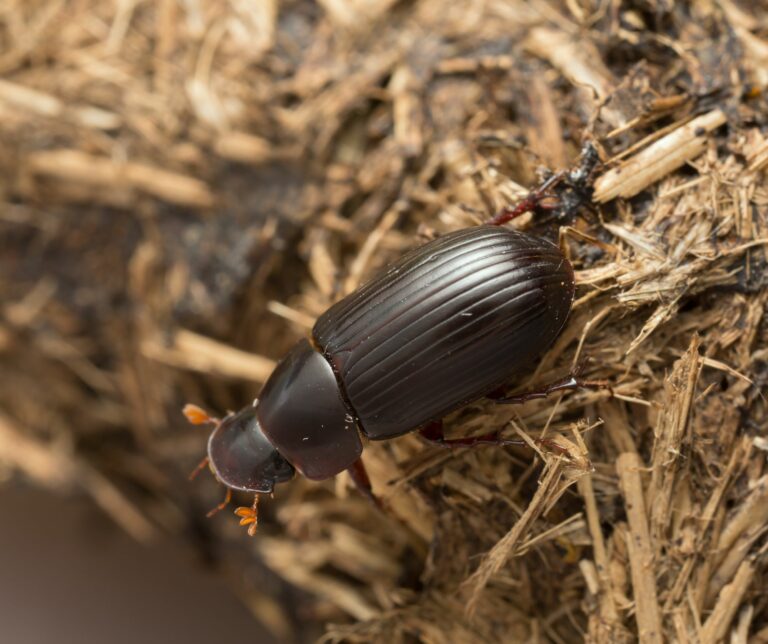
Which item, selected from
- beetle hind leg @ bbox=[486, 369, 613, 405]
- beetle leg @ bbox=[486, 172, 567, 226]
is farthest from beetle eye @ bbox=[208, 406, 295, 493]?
beetle leg @ bbox=[486, 172, 567, 226]

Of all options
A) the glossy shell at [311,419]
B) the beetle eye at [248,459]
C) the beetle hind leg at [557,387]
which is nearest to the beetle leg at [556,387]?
the beetle hind leg at [557,387]

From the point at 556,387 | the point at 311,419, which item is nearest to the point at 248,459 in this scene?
the point at 311,419

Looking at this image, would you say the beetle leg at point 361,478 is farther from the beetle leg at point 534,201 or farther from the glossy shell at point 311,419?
the beetle leg at point 534,201

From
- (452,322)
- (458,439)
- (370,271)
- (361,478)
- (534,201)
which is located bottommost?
(361,478)

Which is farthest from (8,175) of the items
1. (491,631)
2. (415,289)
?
(491,631)

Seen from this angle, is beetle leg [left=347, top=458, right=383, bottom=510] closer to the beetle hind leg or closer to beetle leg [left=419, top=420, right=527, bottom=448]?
beetle leg [left=419, top=420, right=527, bottom=448]

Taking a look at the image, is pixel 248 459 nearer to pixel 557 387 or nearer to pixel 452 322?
pixel 452 322
